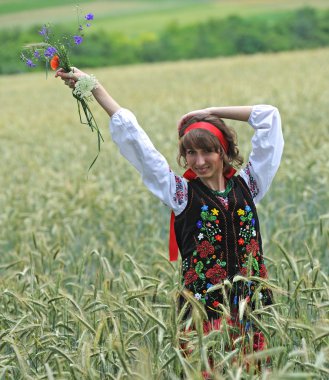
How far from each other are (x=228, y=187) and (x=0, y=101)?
68.9 ft

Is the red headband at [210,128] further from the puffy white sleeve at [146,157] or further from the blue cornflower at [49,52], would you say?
the blue cornflower at [49,52]

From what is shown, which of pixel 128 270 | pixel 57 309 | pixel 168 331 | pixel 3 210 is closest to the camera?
pixel 168 331

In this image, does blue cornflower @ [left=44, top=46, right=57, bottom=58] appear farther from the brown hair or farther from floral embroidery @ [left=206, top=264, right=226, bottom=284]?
floral embroidery @ [left=206, top=264, right=226, bottom=284]

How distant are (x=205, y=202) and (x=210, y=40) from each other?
47.5 m

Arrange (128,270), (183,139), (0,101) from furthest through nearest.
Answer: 1. (0,101)
2. (128,270)
3. (183,139)

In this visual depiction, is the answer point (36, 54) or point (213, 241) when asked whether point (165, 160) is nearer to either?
point (213, 241)

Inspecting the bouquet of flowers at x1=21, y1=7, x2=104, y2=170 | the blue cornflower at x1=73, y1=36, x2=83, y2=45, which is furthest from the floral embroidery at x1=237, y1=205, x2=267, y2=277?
the blue cornflower at x1=73, y1=36, x2=83, y2=45

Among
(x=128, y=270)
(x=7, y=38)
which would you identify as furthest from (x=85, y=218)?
(x=7, y=38)

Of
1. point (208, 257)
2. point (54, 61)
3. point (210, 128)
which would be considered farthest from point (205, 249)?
point (54, 61)

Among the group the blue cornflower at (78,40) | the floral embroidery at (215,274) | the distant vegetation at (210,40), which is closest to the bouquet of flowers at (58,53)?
the blue cornflower at (78,40)

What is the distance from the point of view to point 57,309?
3492 millimetres

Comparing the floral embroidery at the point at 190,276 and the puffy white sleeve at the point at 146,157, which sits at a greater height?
the puffy white sleeve at the point at 146,157

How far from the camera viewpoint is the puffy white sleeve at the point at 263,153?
10.7ft

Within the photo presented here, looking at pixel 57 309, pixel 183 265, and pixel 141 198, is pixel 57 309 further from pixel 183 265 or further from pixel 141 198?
pixel 141 198
